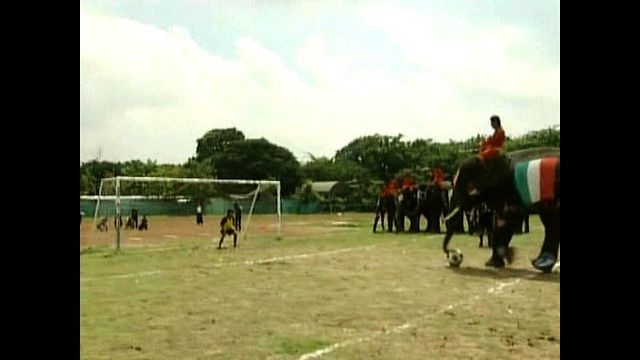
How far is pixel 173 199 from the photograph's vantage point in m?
3.13

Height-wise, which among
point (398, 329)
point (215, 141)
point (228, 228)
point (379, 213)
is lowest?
point (398, 329)

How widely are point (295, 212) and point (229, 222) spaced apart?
36.6 inches

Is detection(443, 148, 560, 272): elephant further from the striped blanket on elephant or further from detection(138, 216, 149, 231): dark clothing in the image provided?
detection(138, 216, 149, 231): dark clothing

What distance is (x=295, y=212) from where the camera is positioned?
9.73 ft

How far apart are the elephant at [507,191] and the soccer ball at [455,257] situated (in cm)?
5

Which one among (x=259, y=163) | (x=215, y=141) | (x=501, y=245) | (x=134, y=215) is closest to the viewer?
(x=215, y=141)

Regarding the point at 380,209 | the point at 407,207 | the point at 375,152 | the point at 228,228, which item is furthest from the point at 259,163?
the point at 228,228

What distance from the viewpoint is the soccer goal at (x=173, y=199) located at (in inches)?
107

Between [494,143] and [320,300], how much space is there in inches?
30.6

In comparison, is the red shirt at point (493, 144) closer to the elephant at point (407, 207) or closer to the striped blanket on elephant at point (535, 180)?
the striped blanket on elephant at point (535, 180)

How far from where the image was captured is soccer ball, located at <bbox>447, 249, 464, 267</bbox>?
111 inches

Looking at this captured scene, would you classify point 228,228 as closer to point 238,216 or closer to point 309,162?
point 238,216

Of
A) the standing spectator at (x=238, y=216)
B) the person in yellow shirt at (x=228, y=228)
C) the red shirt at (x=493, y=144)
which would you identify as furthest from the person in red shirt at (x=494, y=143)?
the person in yellow shirt at (x=228, y=228)
